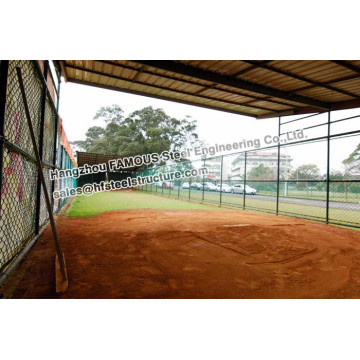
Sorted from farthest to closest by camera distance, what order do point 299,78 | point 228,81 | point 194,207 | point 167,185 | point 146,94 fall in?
point 167,185
point 194,207
point 146,94
point 228,81
point 299,78

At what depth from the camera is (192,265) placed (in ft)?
10.2

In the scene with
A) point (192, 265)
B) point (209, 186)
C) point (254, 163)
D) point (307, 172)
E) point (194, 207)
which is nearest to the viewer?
point (192, 265)

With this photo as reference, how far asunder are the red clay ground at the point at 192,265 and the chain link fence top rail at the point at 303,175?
326 cm

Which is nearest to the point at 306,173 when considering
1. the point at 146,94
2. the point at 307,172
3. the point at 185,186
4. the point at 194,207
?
the point at 307,172

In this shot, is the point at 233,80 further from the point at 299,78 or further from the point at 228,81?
the point at 299,78

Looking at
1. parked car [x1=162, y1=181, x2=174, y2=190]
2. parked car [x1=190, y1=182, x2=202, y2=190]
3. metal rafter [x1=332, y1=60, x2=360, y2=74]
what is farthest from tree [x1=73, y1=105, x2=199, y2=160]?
metal rafter [x1=332, y1=60, x2=360, y2=74]

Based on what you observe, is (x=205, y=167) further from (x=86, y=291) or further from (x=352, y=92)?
(x=86, y=291)

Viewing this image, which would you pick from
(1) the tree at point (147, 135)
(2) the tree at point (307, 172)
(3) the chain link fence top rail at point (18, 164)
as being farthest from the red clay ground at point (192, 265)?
(1) the tree at point (147, 135)

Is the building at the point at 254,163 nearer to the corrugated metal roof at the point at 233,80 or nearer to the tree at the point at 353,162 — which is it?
the tree at the point at 353,162

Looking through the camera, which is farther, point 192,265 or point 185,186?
point 185,186

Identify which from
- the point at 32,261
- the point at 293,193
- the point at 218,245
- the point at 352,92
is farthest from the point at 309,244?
the point at 293,193

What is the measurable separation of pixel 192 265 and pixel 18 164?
107 inches

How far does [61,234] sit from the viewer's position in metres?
4.75

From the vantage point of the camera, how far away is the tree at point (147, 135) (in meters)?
30.7
